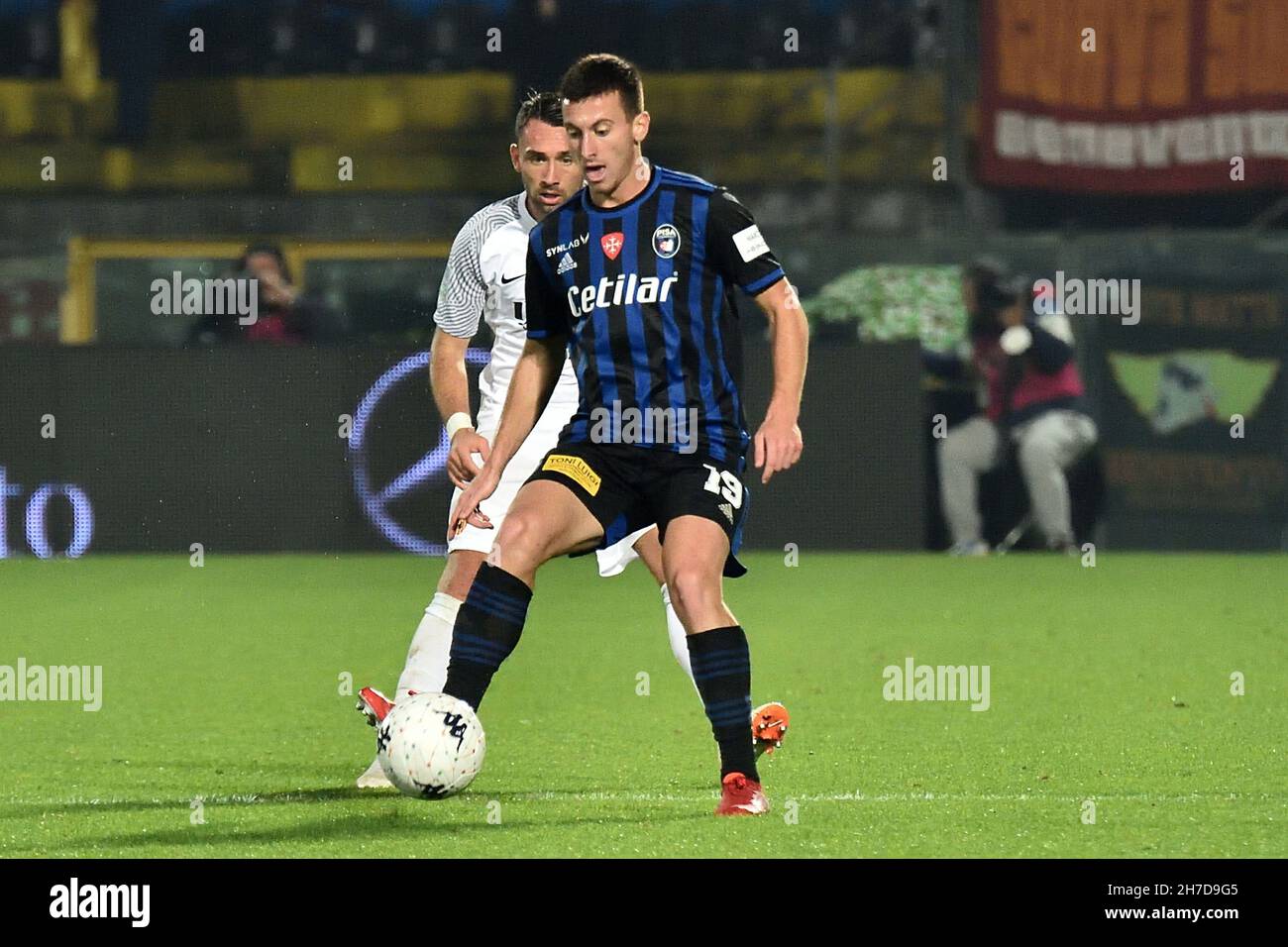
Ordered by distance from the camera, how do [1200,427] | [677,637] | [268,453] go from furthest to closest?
[1200,427]
[268,453]
[677,637]

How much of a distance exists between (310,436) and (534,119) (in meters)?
9.09

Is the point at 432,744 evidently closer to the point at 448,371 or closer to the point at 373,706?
the point at 373,706

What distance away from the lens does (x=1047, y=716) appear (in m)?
7.94

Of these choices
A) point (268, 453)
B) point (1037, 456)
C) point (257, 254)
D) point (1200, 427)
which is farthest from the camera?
point (257, 254)

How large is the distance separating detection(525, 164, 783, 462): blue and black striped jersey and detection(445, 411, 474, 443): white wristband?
745 mm

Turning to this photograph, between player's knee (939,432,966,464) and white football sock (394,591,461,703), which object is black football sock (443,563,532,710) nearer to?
white football sock (394,591,461,703)

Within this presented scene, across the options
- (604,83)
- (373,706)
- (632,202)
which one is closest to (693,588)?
(632,202)

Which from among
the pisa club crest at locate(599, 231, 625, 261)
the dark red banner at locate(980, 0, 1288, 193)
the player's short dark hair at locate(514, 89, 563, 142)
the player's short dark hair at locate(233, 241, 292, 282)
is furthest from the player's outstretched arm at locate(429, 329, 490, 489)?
the dark red banner at locate(980, 0, 1288, 193)

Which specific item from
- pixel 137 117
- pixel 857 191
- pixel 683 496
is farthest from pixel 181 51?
pixel 683 496

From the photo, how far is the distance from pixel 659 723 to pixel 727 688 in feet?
7.78

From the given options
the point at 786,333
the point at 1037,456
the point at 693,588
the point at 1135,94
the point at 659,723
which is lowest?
the point at 1037,456

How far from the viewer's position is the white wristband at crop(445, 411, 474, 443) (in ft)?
21.3

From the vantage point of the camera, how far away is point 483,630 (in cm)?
559

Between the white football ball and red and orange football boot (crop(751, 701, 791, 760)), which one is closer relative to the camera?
the white football ball
